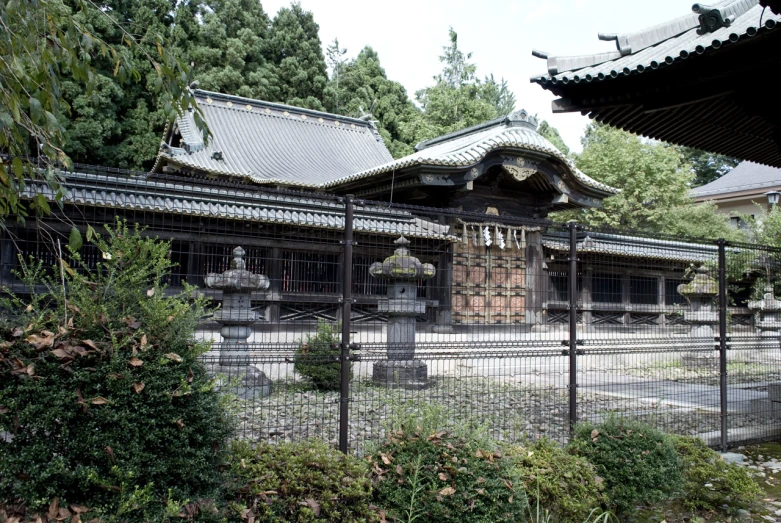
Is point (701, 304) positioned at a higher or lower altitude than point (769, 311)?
higher

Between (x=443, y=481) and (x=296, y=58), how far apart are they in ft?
104

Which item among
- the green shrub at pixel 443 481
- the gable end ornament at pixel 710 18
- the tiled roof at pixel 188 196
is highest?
the gable end ornament at pixel 710 18

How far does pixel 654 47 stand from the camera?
6.18 metres

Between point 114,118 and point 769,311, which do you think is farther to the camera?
point 114,118

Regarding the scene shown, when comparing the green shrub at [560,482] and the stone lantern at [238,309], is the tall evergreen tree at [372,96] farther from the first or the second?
the green shrub at [560,482]

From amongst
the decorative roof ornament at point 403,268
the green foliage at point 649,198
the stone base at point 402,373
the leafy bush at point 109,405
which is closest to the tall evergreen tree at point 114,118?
the decorative roof ornament at point 403,268

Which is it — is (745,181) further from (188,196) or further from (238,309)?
(188,196)

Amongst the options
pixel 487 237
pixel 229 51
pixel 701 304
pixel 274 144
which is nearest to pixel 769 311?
pixel 701 304

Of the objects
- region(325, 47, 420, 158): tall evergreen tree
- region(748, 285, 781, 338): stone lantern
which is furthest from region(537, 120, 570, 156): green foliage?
region(748, 285, 781, 338): stone lantern

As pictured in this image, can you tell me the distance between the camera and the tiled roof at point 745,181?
94.3ft

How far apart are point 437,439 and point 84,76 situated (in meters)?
3.13

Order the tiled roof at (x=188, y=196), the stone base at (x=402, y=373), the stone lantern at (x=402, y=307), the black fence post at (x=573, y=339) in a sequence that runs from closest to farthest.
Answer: the tiled roof at (x=188, y=196), the black fence post at (x=573, y=339), the stone base at (x=402, y=373), the stone lantern at (x=402, y=307)

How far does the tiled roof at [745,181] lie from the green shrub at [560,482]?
29183 millimetres

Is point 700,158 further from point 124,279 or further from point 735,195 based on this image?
point 124,279
